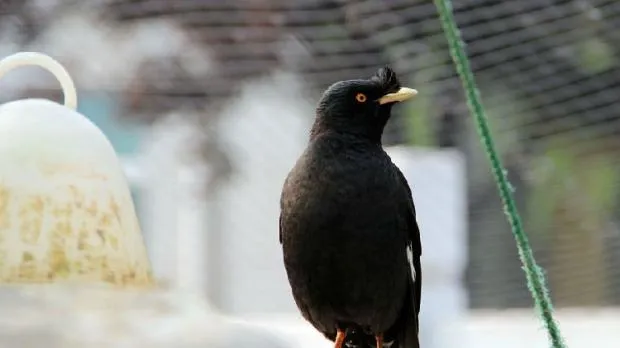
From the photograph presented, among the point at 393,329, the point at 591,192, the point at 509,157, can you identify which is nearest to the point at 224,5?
the point at 509,157

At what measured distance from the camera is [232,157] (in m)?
2.45

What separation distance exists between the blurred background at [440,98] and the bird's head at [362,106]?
867 mm

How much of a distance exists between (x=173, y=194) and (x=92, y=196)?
2133 millimetres

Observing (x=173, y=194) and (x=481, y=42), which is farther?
(x=173, y=194)

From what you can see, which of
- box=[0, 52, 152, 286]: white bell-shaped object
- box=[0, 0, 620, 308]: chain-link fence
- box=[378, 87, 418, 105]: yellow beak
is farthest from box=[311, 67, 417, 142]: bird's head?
box=[0, 0, 620, 308]: chain-link fence

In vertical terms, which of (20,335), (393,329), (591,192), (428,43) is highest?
(428,43)

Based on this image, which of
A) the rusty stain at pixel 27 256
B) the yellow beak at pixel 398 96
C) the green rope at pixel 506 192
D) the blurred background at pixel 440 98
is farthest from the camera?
the blurred background at pixel 440 98

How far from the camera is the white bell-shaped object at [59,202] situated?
21.7 inches

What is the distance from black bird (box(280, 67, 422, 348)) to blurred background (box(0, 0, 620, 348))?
0.86m

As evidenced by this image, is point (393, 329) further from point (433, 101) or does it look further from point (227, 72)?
point (227, 72)

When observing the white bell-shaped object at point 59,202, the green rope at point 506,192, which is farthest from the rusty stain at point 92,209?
the green rope at point 506,192

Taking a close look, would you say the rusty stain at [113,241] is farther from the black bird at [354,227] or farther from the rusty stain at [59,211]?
the black bird at [354,227]

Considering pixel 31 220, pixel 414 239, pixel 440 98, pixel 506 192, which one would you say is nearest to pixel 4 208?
pixel 31 220

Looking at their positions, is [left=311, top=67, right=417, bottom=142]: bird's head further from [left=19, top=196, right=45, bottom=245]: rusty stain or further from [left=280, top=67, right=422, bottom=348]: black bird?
[left=19, top=196, right=45, bottom=245]: rusty stain
